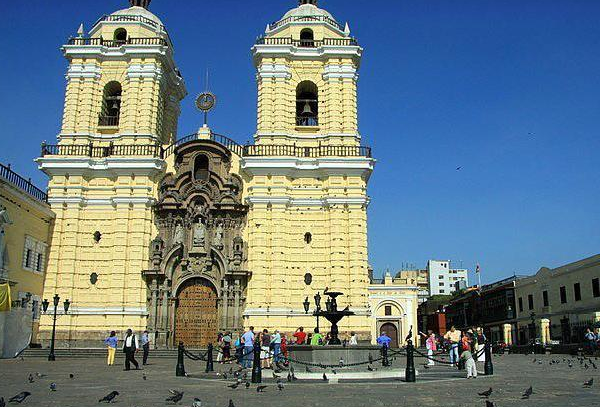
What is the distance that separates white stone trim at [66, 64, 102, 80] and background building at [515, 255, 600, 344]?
29.3 metres

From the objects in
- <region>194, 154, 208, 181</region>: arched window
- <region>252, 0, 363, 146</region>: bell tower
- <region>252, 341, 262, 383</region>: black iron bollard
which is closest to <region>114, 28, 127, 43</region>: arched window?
<region>252, 0, 363, 146</region>: bell tower

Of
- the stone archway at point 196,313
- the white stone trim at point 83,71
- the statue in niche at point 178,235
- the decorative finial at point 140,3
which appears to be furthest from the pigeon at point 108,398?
the decorative finial at point 140,3

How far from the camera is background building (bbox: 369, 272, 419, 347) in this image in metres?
48.7

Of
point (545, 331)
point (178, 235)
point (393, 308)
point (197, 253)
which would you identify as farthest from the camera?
point (393, 308)

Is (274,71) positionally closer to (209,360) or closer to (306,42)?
(306,42)

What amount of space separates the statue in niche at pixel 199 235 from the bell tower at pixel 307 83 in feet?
17.8

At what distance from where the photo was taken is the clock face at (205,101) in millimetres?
35219

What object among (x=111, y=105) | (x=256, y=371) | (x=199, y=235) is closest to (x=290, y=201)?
(x=199, y=235)

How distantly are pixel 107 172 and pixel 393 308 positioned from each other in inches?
1044

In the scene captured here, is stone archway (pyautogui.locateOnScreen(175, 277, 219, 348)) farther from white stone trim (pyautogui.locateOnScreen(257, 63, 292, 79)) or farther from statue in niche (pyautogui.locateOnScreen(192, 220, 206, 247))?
white stone trim (pyautogui.locateOnScreen(257, 63, 292, 79))

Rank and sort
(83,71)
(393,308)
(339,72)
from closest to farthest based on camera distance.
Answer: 1. (339,72)
2. (83,71)
3. (393,308)

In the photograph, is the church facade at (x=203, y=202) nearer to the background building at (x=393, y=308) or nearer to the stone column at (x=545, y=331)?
the stone column at (x=545, y=331)

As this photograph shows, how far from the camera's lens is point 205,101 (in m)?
35.3

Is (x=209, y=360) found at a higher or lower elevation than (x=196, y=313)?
lower
